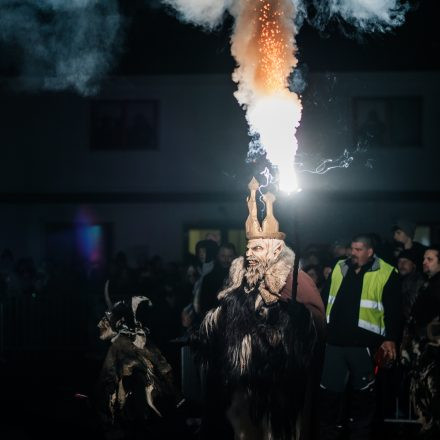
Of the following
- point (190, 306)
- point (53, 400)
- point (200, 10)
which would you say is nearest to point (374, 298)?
point (190, 306)

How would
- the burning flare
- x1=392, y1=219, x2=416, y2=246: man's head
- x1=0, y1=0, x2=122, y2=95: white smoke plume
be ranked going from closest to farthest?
the burning flare
x1=0, y1=0, x2=122, y2=95: white smoke plume
x1=392, y1=219, x2=416, y2=246: man's head

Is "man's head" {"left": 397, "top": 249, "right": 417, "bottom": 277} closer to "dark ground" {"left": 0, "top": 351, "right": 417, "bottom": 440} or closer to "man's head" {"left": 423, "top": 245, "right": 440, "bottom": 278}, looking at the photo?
"man's head" {"left": 423, "top": 245, "right": 440, "bottom": 278}

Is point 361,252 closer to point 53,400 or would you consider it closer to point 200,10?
point 200,10

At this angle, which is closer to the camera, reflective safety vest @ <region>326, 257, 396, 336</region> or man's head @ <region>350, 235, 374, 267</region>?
reflective safety vest @ <region>326, 257, 396, 336</region>

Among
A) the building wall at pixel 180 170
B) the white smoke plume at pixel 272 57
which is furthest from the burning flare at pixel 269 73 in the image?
the building wall at pixel 180 170

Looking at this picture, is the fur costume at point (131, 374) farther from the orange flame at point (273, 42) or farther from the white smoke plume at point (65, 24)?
the white smoke plume at point (65, 24)

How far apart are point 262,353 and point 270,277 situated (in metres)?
0.61

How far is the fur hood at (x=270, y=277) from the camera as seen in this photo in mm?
7629

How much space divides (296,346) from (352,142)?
694 inches

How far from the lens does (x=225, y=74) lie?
24.3 meters

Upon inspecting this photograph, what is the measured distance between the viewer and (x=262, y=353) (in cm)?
757

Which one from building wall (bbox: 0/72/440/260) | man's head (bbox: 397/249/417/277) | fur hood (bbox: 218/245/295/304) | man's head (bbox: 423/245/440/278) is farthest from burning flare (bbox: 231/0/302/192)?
building wall (bbox: 0/72/440/260)

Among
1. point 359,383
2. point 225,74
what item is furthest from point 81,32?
point 225,74

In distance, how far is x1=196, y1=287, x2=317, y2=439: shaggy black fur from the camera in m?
7.55
